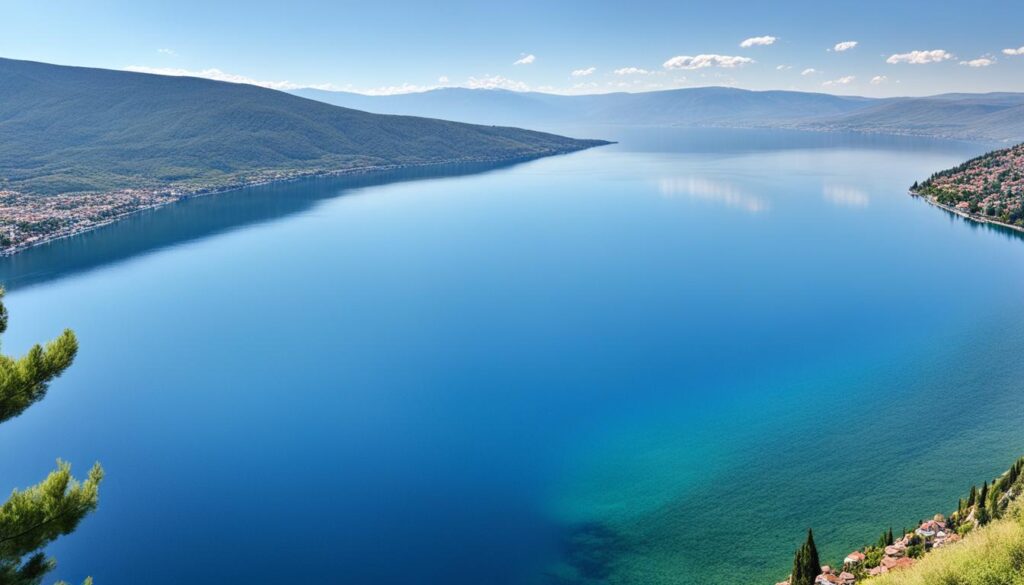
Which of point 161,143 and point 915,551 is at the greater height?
point 161,143

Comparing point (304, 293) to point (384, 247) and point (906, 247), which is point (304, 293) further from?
point (906, 247)

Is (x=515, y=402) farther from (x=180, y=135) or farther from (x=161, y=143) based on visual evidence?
(x=180, y=135)

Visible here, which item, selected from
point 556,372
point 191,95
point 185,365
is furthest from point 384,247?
point 191,95

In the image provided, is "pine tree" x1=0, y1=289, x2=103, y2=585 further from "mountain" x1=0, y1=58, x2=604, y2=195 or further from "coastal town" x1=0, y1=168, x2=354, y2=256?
"mountain" x1=0, y1=58, x2=604, y2=195

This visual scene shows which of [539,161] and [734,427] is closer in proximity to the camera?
[734,427]

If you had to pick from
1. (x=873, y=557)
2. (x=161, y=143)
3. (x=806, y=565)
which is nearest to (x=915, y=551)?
(x=873, y=557)

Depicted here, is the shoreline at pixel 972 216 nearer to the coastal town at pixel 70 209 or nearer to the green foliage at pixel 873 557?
the green foliage at pixel 873 557

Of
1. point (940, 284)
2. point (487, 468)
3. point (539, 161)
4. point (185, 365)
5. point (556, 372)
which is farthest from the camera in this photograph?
point (539, 161)
